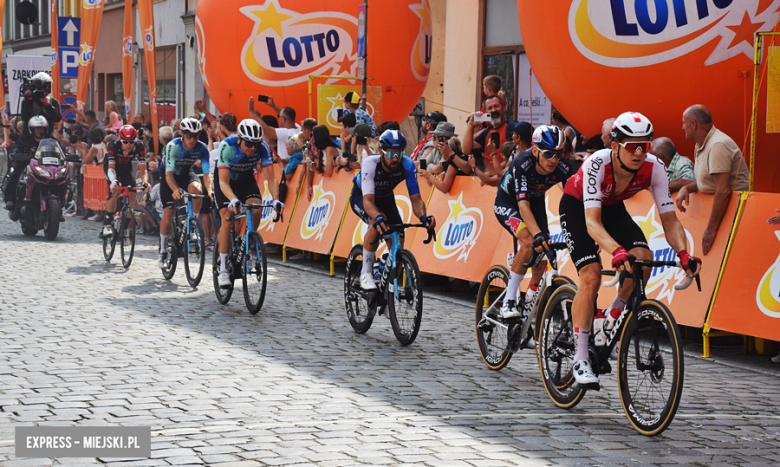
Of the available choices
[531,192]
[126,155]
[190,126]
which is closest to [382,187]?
[531,192]

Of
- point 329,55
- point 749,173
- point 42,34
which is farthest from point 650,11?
point 42,34

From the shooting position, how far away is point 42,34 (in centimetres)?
5241

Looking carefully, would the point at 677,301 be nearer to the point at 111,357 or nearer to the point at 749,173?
the point at 749,173

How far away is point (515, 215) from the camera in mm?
8008

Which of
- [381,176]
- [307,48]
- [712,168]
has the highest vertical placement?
[307,48]

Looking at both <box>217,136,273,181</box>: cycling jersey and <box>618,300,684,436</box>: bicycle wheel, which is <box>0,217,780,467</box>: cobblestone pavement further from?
<box>217,136,273,181</box>: cycling jersey

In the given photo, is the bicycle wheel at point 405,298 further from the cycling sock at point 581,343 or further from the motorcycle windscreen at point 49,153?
the motorcycle windscreen at point 49,153

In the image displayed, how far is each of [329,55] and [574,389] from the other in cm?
1240

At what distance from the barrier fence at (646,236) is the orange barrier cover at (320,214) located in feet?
0.05

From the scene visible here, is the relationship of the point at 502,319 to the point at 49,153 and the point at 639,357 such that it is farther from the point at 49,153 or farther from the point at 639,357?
the point at 49,153

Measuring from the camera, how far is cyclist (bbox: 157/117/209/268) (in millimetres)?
12586

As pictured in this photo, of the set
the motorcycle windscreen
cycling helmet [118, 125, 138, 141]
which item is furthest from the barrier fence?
the motorcycle windscreen

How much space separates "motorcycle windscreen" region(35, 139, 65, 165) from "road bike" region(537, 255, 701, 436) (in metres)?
12.9

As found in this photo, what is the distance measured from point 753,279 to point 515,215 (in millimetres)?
2150
